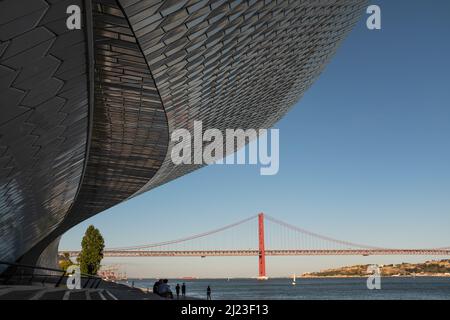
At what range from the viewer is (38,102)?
566 inches

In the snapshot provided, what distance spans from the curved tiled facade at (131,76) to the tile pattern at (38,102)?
0.04 meters

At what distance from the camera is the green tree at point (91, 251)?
78.5 m

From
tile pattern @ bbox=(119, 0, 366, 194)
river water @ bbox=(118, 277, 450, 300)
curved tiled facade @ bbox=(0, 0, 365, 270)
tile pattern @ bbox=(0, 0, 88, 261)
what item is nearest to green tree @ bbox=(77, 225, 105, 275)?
river water @ bbox=(118, 277, 450, 300)

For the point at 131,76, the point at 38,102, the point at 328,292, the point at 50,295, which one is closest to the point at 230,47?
the point at 131,76

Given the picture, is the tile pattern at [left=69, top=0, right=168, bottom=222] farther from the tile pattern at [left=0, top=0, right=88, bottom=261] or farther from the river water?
the river water

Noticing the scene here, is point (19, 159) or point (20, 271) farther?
point (20, 271)

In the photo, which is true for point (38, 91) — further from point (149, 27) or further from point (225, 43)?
point (225, 43)

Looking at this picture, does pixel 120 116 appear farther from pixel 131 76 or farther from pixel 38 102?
pixel 38 102

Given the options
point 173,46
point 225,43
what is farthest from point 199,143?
point 173,46

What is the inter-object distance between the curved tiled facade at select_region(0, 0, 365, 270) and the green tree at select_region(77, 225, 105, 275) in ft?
158

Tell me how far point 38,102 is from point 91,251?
67.5 metres

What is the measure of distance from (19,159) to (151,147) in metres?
8.17

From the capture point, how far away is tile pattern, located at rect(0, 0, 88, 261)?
10366 millimetres

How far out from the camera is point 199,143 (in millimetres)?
30422
